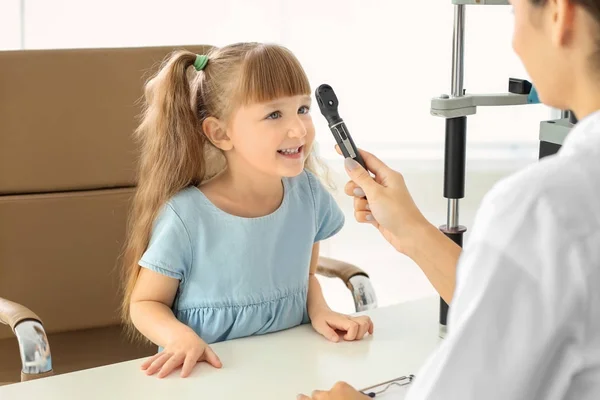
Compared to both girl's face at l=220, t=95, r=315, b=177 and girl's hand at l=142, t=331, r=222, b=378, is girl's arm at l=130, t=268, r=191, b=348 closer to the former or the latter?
girl's hand at l=142, t=331, r=222, b=378

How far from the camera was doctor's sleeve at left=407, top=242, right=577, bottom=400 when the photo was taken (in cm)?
62

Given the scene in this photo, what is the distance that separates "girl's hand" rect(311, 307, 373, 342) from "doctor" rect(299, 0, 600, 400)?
71cm

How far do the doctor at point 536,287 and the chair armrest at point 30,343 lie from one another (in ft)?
2.81

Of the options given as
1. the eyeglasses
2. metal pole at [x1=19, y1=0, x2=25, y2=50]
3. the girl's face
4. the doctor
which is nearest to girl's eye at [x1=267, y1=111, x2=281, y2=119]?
the girl's face

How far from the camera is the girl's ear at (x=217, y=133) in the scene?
158 centimetres

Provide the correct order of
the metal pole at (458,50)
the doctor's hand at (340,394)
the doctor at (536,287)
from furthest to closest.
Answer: the metal pole at (458,50), the doctor's hand at (340,394), the doctor at (536,287)

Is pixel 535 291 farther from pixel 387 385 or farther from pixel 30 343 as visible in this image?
pixel 30 343

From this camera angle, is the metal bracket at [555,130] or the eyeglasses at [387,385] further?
the metal bracket at [555,130]

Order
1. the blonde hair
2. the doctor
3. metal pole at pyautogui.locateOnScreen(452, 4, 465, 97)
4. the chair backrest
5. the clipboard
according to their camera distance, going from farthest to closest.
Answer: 1. the chair backrest
2. the blonde hair
3. metal pole at pyautogui.locateOnScreen(452, 4, 465, 97)
4. the clipboard
5. the doctor

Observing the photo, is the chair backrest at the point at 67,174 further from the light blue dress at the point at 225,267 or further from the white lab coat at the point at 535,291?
the white lab coat at the point at 535,291

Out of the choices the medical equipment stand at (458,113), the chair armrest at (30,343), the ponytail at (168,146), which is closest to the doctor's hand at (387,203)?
the medical equipment stand at (458,113)

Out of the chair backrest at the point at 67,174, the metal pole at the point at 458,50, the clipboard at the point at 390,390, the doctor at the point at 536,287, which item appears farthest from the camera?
the chair backrest at the point at 67,174

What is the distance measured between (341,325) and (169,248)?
1.00 feet

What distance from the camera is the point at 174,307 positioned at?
1527 millimetres
